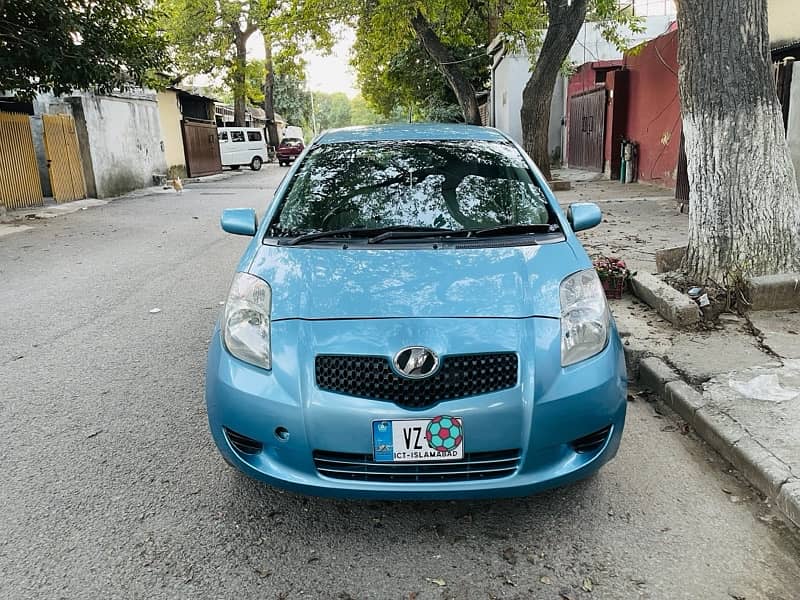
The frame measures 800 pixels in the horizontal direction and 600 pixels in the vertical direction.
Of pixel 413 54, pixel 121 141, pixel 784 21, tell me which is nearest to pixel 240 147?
pixel 413 54

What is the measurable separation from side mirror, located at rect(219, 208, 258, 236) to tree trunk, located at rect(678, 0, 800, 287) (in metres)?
3.59

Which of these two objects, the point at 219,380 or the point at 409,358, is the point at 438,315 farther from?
the point at 219,380

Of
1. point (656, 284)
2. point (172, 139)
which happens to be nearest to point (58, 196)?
point (172, 139)

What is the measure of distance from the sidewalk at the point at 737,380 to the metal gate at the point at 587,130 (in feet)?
42.9

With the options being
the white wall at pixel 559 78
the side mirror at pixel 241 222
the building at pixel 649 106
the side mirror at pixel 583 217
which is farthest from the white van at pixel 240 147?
the side mirror at pixel 583 217

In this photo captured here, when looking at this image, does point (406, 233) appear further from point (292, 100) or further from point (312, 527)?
point (292, 100)

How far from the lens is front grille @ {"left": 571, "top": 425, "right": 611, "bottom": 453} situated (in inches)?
95.3

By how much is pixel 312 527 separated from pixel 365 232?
138 centimetres

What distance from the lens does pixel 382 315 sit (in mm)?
2418

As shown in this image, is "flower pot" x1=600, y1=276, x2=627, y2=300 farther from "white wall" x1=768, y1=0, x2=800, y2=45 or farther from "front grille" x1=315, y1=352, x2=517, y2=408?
"white wall" x1=768, y1=0, x2=800, y2=45

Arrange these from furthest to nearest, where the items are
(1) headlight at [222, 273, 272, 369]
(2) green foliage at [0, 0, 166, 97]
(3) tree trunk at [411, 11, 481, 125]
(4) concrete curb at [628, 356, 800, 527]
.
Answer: (3) tree trunk at [411, 11, 481, 125]
(2) green foliage at [0, 0, 166, 97]
(4) concrete curb at [628, 356, 800, 527]
(1) headlight at [222, 273, 272, 369]

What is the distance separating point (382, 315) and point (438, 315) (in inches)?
8.5

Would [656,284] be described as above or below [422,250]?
below

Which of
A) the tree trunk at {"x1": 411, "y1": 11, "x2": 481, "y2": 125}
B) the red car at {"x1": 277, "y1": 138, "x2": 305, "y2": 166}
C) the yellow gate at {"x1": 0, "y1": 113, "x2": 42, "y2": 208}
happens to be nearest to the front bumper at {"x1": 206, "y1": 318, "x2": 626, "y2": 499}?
the yellow gate at {"x1": 0, "y1": 113, "x2": 42, "y2": 208}
